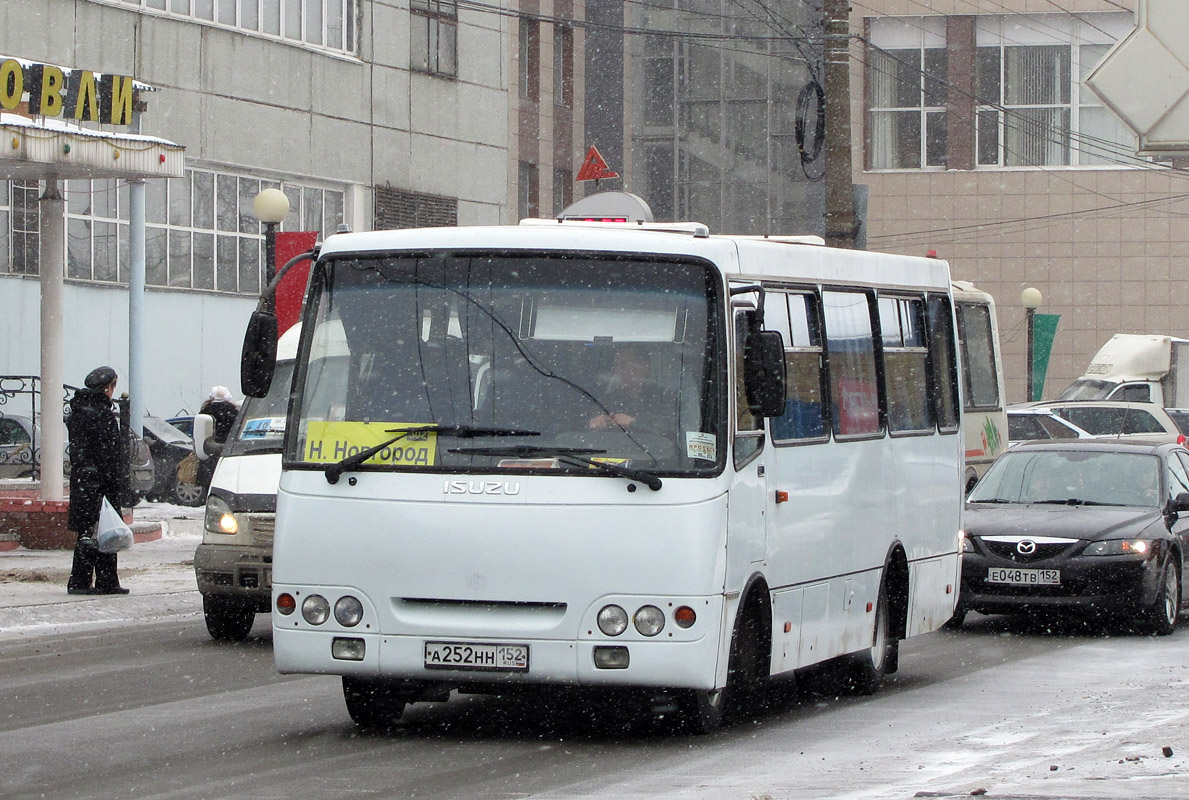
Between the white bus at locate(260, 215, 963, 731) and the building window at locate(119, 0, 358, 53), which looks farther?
the building window at locate(119, 0, 358, 53)

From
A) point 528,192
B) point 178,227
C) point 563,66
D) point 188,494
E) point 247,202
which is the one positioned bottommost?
A: point 188,494

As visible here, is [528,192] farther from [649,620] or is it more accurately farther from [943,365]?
[649,620]

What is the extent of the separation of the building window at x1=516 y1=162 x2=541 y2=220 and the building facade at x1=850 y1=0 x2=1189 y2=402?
10.4 m

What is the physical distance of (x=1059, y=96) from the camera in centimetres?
5584

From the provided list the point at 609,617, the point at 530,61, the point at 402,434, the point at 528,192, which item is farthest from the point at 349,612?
the point at 530,61

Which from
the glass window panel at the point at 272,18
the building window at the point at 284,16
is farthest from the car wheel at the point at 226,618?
the glass window panel at the point at 272,18

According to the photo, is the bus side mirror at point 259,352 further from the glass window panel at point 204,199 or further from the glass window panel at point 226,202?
the glass window panel at point 226,202

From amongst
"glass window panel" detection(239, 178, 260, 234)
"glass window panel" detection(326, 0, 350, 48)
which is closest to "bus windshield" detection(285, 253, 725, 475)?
"glass window panel" detection(239, 178, 260, 234)

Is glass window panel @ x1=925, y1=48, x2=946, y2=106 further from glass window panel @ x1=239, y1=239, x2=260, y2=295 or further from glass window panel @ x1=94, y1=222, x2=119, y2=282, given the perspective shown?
glass window panel @ x1=94, y1=222, x2=119, y2=282

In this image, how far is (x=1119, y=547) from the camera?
51.6 feet

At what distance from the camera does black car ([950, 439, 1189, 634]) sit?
15.6 metres

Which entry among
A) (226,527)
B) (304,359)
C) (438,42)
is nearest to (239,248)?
(438,42)

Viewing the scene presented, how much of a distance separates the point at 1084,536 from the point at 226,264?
22.4 metres

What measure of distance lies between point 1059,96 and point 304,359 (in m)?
48.8
